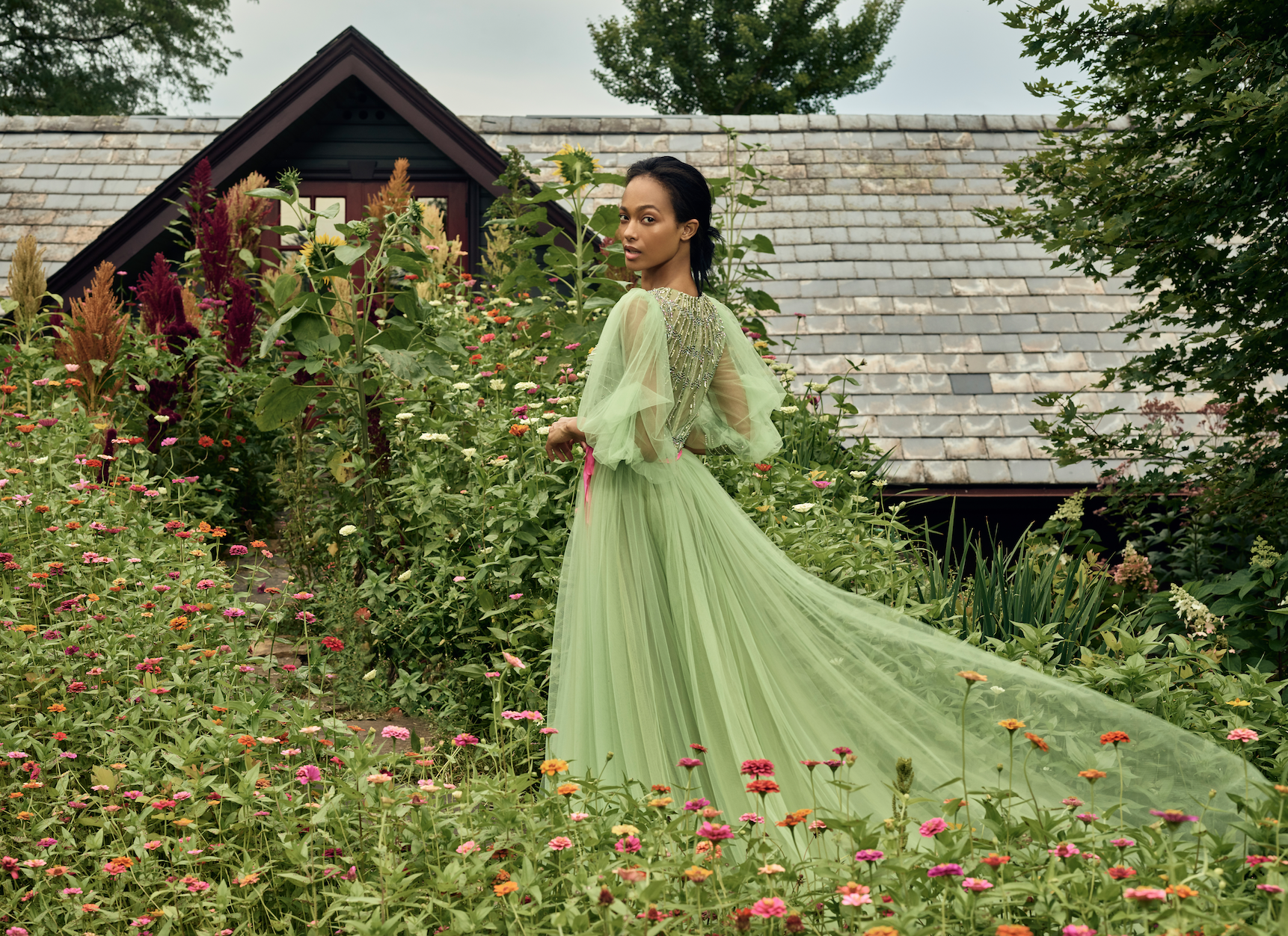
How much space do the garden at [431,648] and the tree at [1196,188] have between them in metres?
0.55

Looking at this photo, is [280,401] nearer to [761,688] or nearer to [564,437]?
[564,437]

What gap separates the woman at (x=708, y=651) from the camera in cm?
263

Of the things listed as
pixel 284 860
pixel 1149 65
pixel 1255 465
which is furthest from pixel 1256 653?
pixel 284 860

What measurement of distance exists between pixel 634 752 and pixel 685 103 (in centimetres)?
2291

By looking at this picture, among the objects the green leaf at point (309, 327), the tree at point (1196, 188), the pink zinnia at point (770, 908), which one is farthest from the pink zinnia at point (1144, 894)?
the green leaf at point (309, 327)

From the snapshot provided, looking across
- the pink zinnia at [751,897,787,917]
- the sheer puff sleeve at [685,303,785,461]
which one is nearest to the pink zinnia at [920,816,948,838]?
the pink zinnia at [751,897,787,917]

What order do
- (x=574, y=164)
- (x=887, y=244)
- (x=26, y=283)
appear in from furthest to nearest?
(x=887, y=244)
(x=26, y=283)
(x=574, y=164)

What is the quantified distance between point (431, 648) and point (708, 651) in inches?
68.0

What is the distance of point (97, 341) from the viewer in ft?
17.0

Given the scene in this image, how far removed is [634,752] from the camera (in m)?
2.73

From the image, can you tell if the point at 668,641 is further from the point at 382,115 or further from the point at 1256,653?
the point at 382,115

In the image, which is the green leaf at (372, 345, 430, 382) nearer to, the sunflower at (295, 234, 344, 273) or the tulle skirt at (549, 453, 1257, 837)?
the sunflower at (295, 234, 344, 273)

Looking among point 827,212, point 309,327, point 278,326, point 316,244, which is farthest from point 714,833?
point 827,212

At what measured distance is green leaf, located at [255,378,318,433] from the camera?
Result: 436cm
